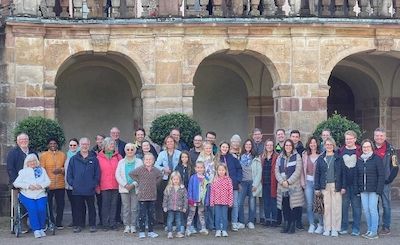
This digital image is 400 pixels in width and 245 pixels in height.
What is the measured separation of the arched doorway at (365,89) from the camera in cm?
A: 1595

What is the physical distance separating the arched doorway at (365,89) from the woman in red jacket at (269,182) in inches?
199

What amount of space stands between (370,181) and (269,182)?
1730 millimetres


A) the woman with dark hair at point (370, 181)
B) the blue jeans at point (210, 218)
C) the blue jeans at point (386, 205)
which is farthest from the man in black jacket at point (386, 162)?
the blue jeans at point (210, 218)

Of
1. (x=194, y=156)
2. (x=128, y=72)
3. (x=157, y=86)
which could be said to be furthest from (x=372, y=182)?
(x=128, y=72)

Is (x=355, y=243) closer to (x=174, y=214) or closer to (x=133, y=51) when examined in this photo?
(x=174, y=214)

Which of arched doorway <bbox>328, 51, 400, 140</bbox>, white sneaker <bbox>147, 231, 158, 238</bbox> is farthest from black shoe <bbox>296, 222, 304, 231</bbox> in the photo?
arched doorway <bbox>328, 51, 400, 140</bbox>

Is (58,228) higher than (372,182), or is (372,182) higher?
(372,182)

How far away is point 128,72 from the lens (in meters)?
15.9

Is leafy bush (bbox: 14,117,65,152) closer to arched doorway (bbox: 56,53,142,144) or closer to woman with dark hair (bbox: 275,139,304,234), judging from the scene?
woman with dark hair (bbox: 275,139,304,234)

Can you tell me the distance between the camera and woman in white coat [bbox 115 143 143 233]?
1065 centimetres

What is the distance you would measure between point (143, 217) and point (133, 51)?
3932 mm

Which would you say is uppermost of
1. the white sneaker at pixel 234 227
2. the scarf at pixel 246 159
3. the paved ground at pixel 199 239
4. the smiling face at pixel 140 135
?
the smiling face at pixel 140 135

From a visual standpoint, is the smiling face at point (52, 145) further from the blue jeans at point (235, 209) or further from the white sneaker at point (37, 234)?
the blue jeans at point (235, 209)

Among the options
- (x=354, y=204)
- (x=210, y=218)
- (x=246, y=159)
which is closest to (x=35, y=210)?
(x=210, y=218)
